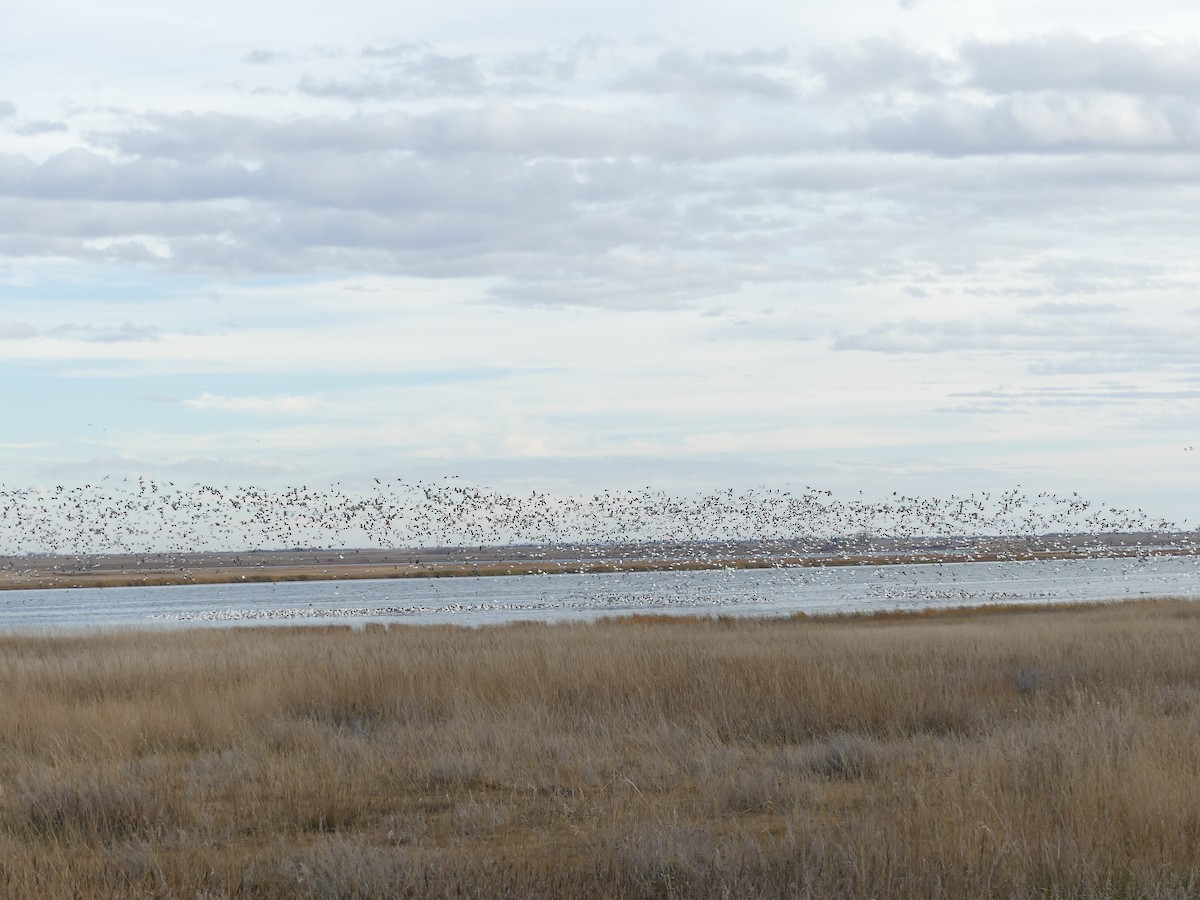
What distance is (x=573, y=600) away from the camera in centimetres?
6856

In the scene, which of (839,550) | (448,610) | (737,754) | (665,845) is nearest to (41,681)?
(737,754)

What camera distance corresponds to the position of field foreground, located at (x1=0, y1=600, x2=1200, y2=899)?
22.2ft

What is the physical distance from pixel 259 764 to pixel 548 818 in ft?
10.7

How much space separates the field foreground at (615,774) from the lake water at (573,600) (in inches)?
976

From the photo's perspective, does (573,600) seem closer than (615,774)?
No

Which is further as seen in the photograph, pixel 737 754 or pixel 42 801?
pixel 737 754

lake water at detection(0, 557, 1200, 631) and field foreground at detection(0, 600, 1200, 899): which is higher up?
field foreground at detection(0, 600, 1200, 899)

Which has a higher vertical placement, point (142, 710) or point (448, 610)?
point (142, 710)

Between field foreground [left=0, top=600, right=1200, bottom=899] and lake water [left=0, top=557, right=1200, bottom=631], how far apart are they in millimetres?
24803

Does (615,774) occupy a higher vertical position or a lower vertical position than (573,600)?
higher

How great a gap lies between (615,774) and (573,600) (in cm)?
5886

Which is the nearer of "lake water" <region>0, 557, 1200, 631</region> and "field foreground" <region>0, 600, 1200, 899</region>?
"field foreground" <region>0, 600, 1200, 899</region>

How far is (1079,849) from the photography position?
6965 mm

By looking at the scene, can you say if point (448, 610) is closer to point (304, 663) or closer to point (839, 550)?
point (304, 663)
